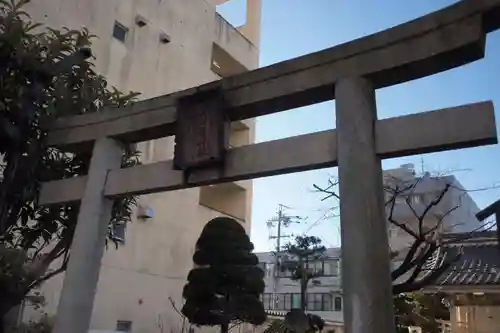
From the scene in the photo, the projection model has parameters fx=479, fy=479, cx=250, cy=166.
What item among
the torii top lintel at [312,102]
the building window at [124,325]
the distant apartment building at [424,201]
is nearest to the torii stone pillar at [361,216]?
the torii top lintel at [312,102]

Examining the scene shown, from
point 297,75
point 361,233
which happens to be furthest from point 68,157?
point 361,233

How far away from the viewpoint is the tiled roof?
9.31 meters

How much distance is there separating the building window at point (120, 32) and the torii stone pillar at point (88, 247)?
8287 mm

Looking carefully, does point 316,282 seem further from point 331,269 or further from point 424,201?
point 424,201

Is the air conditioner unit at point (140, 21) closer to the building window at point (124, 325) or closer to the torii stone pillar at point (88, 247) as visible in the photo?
the building window at point (124, 325)

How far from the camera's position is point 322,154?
13.9 feet

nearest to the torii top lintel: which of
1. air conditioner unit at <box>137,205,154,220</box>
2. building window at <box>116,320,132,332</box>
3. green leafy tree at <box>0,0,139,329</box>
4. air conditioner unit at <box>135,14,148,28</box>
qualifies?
green leafy tree at <box>0,0,139,329</box>

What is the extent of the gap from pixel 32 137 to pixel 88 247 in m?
1.71

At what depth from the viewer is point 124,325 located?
11.7 metres

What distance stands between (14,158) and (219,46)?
12159 mm

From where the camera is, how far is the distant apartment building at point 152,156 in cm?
1146

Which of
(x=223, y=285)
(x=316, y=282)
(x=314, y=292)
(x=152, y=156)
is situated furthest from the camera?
(x=314, y=292)

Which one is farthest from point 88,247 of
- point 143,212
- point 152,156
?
point 152,156

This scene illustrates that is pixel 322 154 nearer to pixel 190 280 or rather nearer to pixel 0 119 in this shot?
pixel 0 119
